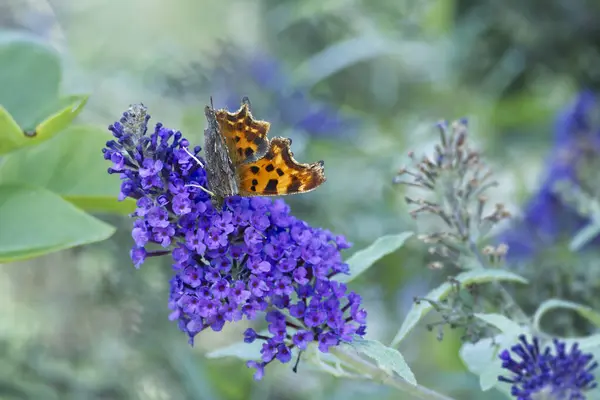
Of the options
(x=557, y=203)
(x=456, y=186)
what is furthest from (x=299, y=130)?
(x=456, y=186)

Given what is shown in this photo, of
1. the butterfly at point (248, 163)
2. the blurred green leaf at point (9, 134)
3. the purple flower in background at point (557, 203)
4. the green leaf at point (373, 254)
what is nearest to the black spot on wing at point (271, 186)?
the butterfly at point (248, 163)

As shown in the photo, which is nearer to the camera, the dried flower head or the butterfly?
the butterfly

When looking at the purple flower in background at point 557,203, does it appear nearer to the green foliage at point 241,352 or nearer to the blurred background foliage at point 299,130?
the blurred background foliage at point 299,130

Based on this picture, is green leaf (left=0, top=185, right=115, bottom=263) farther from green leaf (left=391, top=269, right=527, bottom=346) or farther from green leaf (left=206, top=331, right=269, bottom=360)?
green leaf (left=391, top=269, right=527, bottom=346)

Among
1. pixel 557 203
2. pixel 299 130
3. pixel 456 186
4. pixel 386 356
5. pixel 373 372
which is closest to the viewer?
pixel 386 356

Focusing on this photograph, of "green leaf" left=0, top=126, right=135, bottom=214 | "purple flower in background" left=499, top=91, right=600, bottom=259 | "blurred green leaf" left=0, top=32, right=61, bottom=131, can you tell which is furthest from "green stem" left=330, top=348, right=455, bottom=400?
"purple flower in background" left=499, top=91, right=600, bottom=259

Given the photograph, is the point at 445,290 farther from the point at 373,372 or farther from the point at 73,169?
the point at 73,169
